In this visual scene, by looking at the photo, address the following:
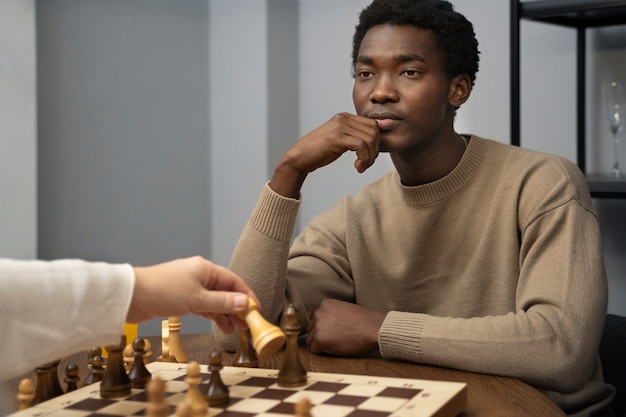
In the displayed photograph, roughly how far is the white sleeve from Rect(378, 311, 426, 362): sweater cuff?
0.67 meters

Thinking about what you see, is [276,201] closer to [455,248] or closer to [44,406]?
[455,248]

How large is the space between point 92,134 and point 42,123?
22cm

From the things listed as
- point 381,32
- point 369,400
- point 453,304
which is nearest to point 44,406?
point 369,400

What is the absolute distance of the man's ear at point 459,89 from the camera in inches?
89.6

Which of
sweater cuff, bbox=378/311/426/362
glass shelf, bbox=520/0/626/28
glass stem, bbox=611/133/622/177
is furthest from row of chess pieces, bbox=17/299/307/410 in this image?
glass stem, bbox=611/133/622/177

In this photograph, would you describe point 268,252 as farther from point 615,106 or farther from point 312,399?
point 615,106

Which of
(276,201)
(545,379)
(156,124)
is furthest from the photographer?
(156,124)

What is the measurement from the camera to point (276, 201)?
2064 millimetres

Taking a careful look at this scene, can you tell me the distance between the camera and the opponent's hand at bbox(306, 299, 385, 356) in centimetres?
184

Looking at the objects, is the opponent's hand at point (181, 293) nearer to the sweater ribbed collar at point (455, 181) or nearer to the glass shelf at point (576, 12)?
the sweater ribbed collar at point (455, 181)

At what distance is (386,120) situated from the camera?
2.13 metres

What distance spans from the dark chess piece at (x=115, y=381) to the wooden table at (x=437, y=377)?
19cm

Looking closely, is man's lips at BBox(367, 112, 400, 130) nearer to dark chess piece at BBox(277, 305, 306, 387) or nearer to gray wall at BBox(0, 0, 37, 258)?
dark chess piece at BBox(277, 305, 306, 387)

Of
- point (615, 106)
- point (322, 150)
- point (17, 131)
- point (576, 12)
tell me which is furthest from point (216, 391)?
point (17, 131)
